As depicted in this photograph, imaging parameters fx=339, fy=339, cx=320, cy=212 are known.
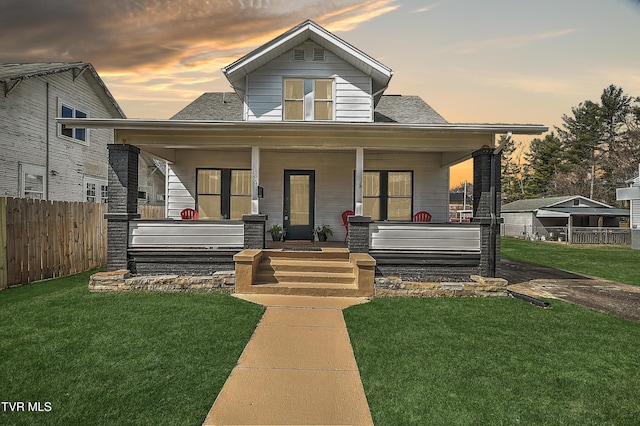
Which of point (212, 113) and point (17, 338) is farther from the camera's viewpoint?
point (212, 113)

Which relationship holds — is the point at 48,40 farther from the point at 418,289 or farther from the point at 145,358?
the point at 418,289

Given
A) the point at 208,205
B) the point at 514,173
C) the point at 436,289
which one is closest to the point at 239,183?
the point at 208,205

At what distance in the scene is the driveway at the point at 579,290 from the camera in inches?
275

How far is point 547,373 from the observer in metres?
3.98

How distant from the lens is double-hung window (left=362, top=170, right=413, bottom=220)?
38.1 feet

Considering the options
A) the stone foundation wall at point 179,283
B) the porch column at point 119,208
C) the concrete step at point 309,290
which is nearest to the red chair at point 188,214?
the porch column at point 119,208

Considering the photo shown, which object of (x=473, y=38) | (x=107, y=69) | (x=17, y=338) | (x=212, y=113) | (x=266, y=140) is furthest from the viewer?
(x=107, y=69)

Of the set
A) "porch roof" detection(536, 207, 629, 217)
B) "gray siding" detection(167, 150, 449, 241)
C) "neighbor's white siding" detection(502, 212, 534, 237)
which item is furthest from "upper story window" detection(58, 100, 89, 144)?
"neighbor's white siding" detection(502, 212, 534, 237)

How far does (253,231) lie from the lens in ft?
28.1

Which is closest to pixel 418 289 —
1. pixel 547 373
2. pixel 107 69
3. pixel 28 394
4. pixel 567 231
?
pixel 547 373

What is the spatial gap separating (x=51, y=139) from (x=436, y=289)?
16.0 metres

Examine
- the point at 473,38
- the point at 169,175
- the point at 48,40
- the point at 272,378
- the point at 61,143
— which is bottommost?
the point at 272,378

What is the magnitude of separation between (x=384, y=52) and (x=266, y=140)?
6844 millimetres

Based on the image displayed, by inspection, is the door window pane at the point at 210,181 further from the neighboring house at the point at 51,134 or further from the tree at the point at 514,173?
the tree at the point at 514,173
